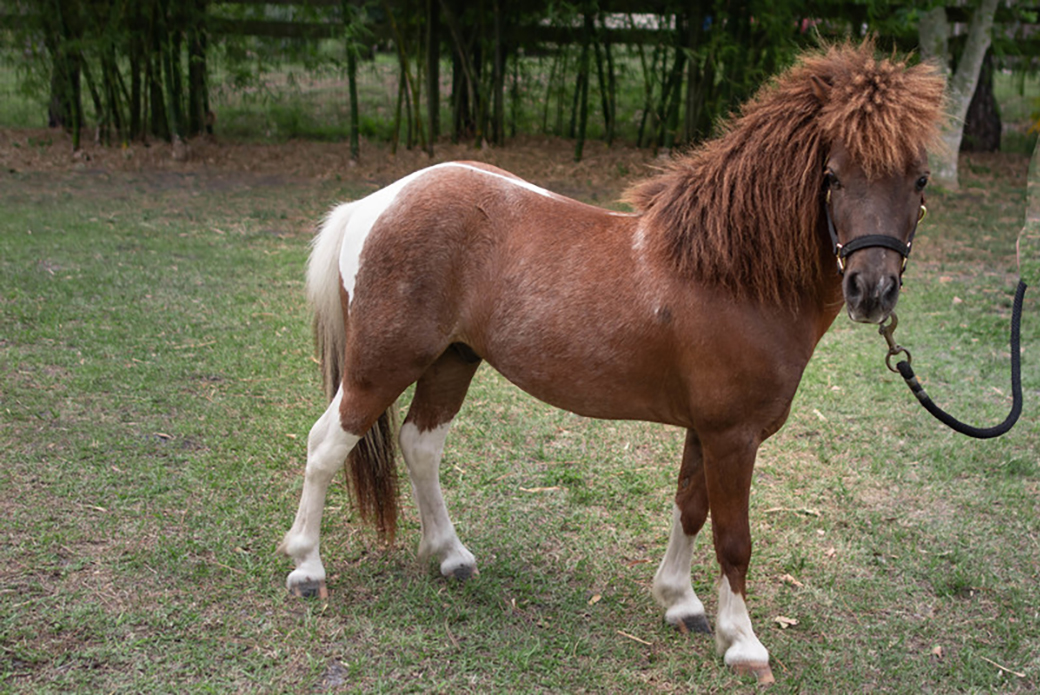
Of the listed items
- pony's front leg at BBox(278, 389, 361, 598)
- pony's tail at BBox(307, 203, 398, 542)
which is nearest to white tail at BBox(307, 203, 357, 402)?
pony's tail at BBox(307, 203, 398, 542)

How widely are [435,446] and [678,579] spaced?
911 millimetres

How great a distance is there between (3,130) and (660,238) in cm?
1085

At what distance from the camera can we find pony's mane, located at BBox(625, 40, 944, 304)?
6.81 ft

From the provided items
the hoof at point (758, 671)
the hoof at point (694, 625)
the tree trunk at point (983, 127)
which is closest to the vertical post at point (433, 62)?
the tree trunk at point (983, 127)

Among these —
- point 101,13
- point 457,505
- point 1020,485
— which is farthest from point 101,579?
point 101,13

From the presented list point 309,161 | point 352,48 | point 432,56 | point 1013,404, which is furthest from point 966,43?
point 1013,404

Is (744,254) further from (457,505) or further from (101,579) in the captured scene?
(101,579)

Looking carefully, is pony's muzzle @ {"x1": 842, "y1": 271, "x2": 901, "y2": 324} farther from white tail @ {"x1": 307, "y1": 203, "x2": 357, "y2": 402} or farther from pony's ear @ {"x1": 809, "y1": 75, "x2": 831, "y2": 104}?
white tail @ {"x1": 307, "y1": 203, "x2": 357, "y2": 402}

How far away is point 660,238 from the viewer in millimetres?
2436

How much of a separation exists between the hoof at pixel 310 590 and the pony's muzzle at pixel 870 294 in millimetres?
1798

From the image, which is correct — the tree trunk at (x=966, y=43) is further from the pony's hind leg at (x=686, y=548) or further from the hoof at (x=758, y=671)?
the hoof at (x=758, y=671)

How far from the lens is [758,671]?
2434mm

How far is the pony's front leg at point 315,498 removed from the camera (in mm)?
2656

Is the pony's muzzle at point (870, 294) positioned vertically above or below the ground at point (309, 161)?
above
